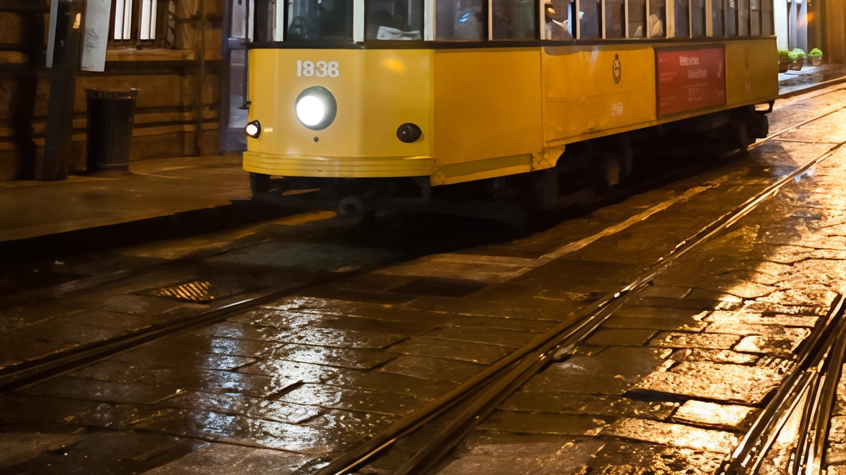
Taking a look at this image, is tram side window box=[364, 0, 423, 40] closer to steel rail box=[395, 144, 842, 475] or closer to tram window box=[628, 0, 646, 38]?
steel rail box=[395, 144, 842, 475]

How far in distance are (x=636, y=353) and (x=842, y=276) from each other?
2.64 meters

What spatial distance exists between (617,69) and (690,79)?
2282mm

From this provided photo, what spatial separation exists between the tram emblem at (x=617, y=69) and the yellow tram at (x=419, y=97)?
163mm

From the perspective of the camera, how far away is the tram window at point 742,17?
1443cm

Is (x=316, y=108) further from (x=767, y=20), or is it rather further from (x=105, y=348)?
(x=767, y=20)

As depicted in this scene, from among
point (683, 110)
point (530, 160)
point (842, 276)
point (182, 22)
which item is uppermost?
point (182, 22)

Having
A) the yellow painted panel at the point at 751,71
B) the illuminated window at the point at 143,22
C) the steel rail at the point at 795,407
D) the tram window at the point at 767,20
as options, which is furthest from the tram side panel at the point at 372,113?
the tram window at the point at 767,20

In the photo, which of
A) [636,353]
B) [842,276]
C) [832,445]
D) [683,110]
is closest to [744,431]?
[832,445]

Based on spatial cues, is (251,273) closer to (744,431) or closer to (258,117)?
(258,117)

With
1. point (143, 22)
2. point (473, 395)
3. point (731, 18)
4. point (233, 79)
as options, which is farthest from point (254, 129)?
point (731, 18)

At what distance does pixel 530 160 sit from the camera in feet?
30.7

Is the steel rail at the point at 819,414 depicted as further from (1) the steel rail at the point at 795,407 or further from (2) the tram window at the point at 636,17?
(2) the tram window at the point at 636,17

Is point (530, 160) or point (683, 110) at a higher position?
point (683, 110)

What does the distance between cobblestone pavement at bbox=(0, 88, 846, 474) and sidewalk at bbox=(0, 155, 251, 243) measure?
0.62m
